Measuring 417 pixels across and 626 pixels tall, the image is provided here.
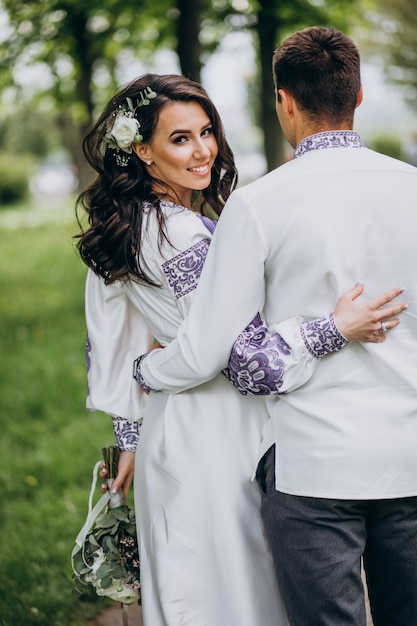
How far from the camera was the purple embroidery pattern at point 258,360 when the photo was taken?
206cm

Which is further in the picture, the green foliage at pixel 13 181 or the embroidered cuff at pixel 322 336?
the green foliage at pixel 13 181

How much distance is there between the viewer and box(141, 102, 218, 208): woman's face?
2543 millimetres

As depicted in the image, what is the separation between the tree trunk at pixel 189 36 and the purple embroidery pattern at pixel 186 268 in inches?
181

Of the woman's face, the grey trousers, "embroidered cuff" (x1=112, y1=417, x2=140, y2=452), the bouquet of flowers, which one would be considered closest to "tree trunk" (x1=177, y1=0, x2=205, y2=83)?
the woman's face

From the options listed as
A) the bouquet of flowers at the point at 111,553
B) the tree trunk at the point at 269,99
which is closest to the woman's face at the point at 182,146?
the bouquet of flowers at the point at 111,553

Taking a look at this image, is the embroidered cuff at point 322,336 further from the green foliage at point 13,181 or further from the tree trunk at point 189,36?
the green foliage at point 13,181

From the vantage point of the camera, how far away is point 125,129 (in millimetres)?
2543

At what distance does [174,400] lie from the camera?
8.13 feet

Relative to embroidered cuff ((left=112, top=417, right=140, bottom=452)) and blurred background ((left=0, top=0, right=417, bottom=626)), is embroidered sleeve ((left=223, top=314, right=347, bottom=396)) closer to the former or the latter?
embroidered cuff ((left=112, top=417, right=140, bottom=452))

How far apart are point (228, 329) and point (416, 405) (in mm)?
511

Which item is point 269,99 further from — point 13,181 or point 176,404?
point 13,181

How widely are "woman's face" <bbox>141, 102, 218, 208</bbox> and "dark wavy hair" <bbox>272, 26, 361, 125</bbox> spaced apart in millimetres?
468

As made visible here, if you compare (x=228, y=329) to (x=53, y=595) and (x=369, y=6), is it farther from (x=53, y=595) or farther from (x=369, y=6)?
(x=369, y=6)

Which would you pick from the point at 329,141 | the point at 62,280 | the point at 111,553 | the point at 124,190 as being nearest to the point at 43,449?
the point at 111,553
